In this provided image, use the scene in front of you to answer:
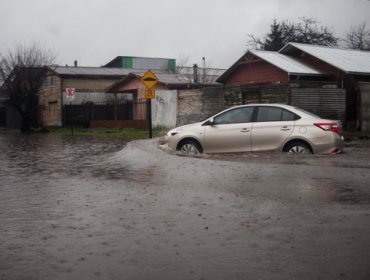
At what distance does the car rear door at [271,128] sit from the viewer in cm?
1242

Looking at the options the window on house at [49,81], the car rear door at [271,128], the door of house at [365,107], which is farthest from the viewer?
the window on house at [49,81]

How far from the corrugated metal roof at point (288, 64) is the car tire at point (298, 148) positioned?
14908 millimetres

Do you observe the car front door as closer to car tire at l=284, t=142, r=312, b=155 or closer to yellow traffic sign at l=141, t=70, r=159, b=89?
car tire at l=284, t=142, r=312, b=155

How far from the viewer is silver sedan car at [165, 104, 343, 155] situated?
12297 mm

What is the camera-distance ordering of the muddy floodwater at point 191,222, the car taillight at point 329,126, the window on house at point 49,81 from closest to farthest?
the muddy floodwater at point 191,222 → the car taillight at point 329,126 → the window on house at point 49,81

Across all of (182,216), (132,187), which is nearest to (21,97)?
(132,187)

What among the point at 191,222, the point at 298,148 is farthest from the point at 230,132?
the point at 191,222

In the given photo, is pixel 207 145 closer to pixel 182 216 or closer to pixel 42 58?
pixel 182 216

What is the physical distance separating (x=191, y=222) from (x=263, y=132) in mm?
6673

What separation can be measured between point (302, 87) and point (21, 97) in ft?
82.5

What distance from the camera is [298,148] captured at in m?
12.4

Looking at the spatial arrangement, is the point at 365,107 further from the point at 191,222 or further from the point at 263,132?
the point at 191,222

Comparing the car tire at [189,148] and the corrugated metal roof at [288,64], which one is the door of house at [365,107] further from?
the car tire at [189,148]

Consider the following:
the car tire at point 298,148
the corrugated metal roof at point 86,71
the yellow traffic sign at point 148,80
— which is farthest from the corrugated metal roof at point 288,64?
the corrugated metal roof at point 86,71
